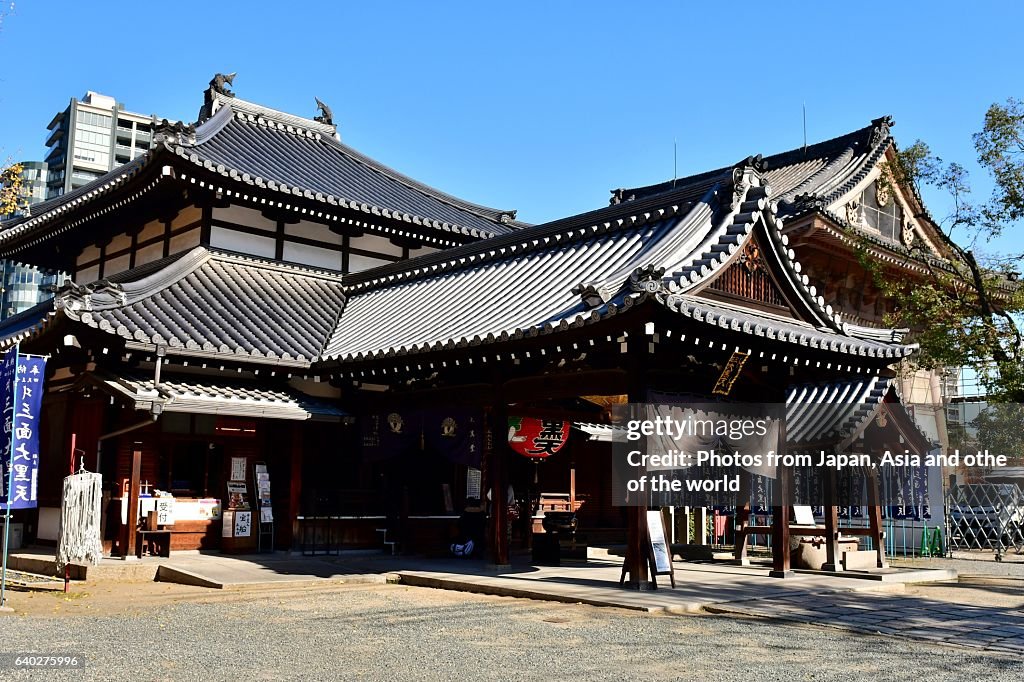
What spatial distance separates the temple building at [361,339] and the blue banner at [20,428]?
2350mm

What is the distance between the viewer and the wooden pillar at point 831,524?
15.6m

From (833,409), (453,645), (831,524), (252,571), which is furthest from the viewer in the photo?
(833,409)

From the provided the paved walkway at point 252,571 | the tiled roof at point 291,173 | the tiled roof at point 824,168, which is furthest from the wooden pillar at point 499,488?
the tiled roof at point 824,168

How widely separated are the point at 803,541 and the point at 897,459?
330 centimetres

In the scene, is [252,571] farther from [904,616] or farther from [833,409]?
[833,409]

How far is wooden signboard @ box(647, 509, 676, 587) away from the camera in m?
12.3

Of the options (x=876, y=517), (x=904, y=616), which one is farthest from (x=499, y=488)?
(x=876, y=517)

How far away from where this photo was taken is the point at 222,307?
17.2 metres

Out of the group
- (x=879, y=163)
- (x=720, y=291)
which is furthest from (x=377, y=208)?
(x=879, y=163)

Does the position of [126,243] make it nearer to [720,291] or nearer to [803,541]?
[720,291]

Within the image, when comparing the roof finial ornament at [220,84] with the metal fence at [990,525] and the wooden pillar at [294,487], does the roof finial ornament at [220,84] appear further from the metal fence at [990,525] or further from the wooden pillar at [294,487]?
the metal fence at [990,525]

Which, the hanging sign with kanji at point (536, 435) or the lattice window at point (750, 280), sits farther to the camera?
the hanging sign with kanji at point (536, 435)

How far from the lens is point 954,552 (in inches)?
930

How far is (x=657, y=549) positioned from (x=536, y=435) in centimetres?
428
